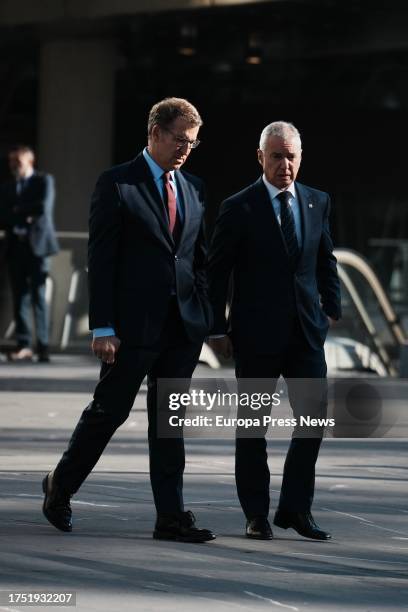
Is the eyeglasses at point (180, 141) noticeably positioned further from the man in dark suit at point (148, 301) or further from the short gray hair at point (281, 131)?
the short gray hair at point (281, 131)

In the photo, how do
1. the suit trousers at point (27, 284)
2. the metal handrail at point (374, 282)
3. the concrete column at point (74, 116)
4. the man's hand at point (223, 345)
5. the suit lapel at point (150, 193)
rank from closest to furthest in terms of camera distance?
1. the suit lapel at point (150, 193)
2. the man's hand at point (223, 345)
3. the suit trousers at point (27, 284)
4. the metal handrail at point (374, 282)
5. the concrete column at point (74, 116)

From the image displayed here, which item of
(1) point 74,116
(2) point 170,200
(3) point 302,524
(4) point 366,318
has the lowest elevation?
(4) point 366,318

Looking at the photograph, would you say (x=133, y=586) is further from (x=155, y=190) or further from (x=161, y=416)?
(x=155, y=190)

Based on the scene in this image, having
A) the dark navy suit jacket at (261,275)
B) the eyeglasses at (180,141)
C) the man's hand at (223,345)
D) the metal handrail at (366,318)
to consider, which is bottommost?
the metal handrail at (366,318)

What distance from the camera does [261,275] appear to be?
719 cm

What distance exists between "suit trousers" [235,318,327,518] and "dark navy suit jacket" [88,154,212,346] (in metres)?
0.32

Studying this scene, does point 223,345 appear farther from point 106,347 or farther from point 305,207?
point 305,207

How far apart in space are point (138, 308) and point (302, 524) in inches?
46.3

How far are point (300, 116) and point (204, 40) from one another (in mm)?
9156

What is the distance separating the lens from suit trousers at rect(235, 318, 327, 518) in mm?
7152

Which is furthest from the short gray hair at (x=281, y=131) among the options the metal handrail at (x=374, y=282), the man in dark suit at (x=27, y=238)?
the metal handrail at (x=374, y=282)

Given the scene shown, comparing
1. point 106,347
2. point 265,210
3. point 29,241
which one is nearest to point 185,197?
point 265,210

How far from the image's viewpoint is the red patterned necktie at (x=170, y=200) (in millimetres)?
7125

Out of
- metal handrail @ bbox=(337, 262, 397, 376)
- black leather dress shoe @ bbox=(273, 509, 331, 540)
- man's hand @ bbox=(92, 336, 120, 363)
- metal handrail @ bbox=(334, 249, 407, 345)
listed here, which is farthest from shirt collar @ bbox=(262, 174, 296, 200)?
metal handrail @ bbox=(334, 249, 407, 345)
